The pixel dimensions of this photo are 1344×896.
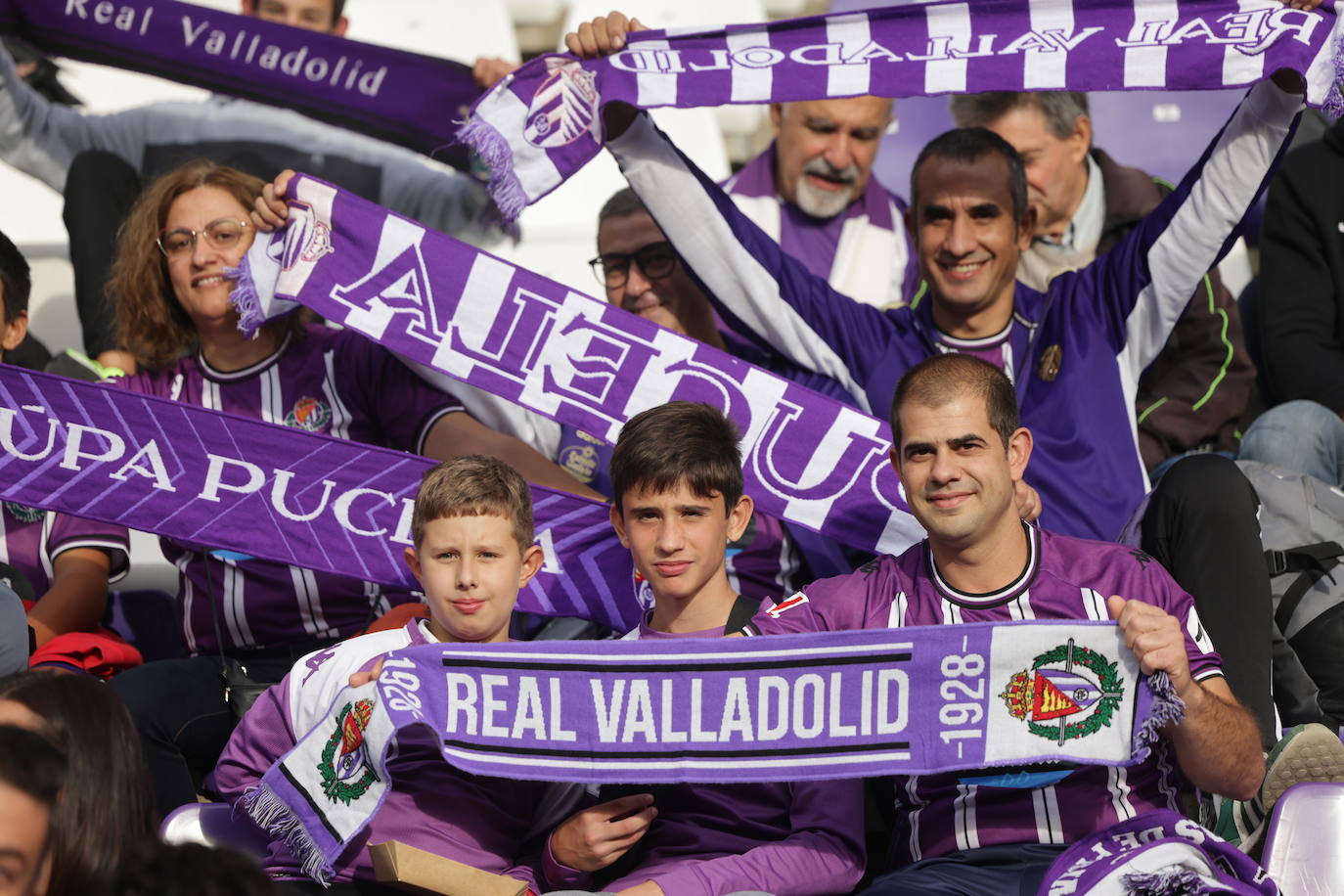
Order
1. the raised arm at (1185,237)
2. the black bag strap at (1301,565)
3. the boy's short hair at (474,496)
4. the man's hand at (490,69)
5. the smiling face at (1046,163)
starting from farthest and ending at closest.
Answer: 1. the smiling face at (1046,163)
2. the man's hand at (490,69)
3. the black bag strap at (1301,565)
4. the raised arm at (1185,237)
5. the boy's short hair at (474,496)

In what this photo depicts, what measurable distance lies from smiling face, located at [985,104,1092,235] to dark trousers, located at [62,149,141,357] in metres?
2.77

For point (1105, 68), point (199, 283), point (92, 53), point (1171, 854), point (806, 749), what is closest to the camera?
point (1171, 854)

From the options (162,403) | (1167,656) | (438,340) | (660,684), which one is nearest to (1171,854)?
(1167,656)

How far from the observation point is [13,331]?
13.3 ft

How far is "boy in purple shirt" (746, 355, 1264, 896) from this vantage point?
285 cm

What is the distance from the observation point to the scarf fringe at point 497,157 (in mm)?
3711

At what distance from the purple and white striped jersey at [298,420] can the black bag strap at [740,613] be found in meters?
1.03

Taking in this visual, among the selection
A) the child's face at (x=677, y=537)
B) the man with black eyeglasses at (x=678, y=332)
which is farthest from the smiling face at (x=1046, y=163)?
the child's face at (x=677, y=537)

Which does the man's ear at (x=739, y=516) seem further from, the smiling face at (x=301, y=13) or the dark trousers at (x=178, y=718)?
the smiling face at (x=301, y=13)

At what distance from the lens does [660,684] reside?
114 inches

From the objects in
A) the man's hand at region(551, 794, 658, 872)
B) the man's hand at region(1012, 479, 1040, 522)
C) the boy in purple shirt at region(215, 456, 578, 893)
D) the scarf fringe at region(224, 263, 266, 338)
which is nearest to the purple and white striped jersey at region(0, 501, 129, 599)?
the scarf fringe at region(224, 263, 266, 338)

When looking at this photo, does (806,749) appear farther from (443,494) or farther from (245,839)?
(245,839)

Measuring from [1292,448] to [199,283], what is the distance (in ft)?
9.29

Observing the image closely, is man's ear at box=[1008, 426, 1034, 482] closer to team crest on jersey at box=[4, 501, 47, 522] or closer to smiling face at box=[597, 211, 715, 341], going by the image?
smiling face at box=[597, 211, 715, 341]
